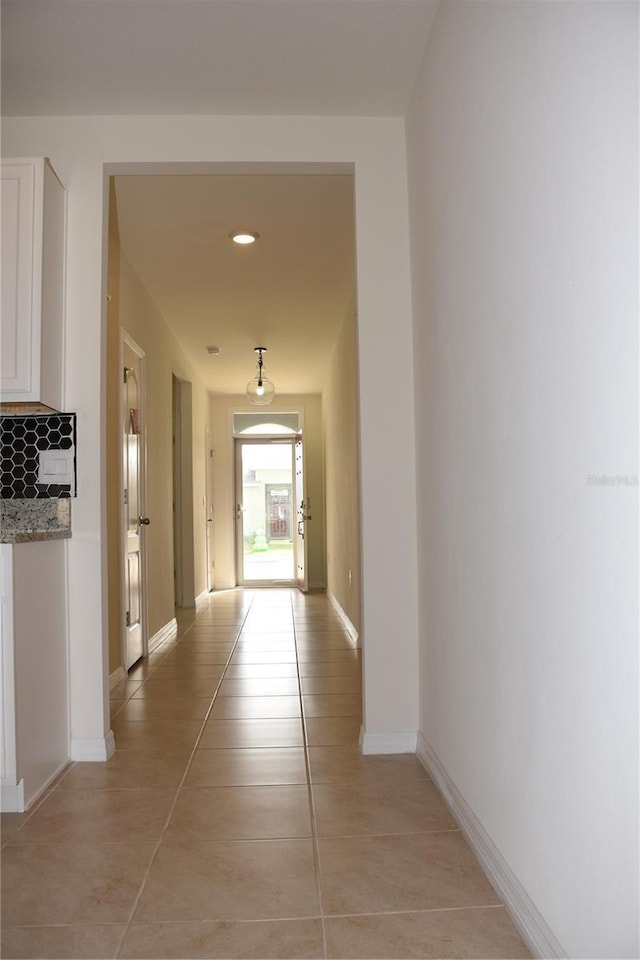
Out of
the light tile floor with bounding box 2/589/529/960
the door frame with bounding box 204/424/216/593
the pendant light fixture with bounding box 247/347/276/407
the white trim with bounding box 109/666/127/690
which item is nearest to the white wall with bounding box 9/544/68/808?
the light tile floor with bounding box 2/589/529/960

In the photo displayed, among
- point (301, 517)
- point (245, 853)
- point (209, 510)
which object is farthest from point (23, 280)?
point (301, 517)

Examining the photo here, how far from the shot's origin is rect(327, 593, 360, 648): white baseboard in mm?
5675

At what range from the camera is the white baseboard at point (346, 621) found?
5.68 meters

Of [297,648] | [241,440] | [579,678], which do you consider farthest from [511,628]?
[241,440]

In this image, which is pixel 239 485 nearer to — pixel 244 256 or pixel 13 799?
pixel 244 256

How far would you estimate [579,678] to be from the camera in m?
1.40

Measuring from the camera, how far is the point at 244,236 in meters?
4.54

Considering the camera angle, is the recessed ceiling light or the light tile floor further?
the recessed ceiling light

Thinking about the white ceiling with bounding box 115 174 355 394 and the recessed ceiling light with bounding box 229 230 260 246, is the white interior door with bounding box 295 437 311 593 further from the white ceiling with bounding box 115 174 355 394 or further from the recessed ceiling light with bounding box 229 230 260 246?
the recessed ceiling light with bounding box 229 230 260 246

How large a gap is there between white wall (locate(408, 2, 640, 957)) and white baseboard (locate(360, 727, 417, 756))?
574mm

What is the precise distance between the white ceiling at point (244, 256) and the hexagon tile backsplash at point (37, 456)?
4.57 feet

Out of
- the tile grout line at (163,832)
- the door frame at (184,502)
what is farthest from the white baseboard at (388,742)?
the door frame at (184,502)

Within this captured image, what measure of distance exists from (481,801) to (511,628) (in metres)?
0.62

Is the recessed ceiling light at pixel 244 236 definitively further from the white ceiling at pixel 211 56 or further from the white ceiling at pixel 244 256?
the white ceiling at pixel 211 56
